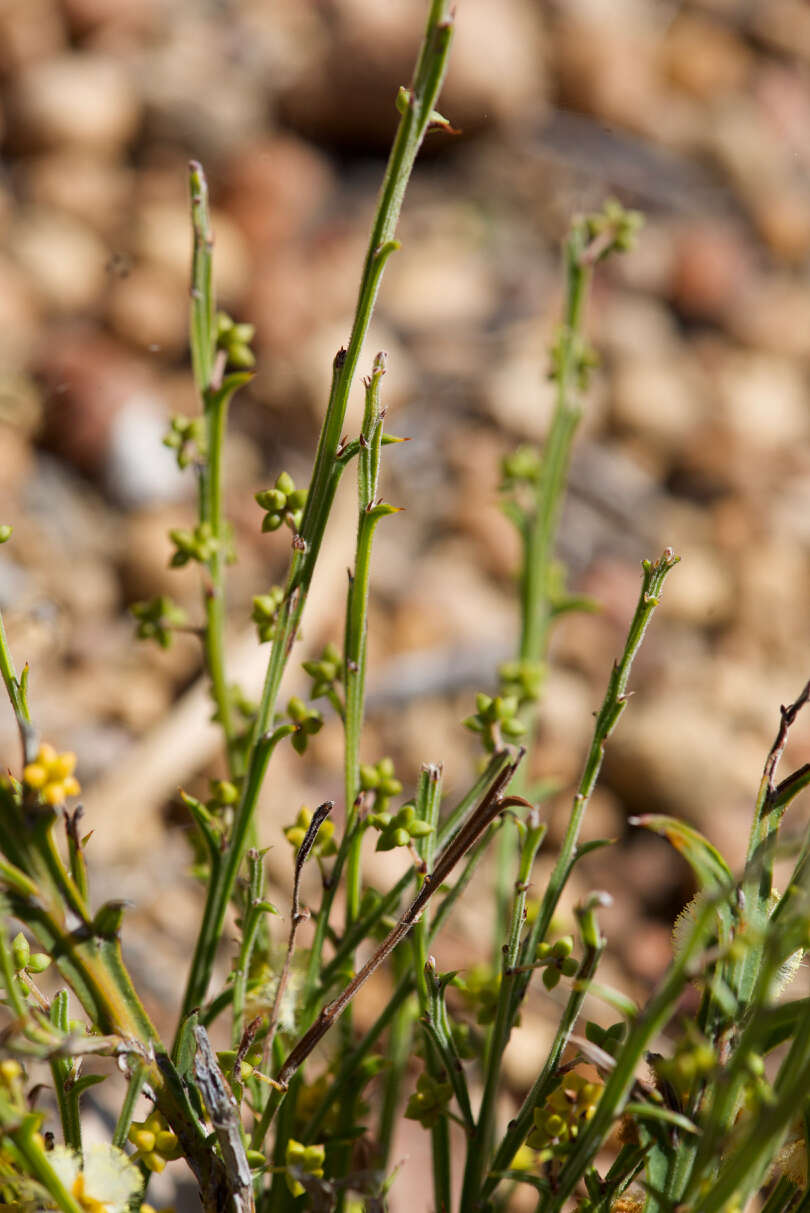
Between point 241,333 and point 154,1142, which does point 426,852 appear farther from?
point 241,333

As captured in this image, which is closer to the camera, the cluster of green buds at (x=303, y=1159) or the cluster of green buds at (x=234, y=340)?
the cluster of green buds at (x=303, y=1159)

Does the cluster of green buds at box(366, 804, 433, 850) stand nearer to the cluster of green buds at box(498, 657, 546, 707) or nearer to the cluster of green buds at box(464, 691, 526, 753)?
the cluster of green buds at box(464, 691, 526, 753)

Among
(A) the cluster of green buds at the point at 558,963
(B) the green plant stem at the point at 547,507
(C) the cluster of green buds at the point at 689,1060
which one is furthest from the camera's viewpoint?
(B) the green plant stem at the point at 547,507

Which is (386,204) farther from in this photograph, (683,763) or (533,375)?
(533,375)

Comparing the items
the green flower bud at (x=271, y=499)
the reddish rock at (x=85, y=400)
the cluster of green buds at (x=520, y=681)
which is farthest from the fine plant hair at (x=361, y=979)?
the reddish rock at (x=85, y=400)

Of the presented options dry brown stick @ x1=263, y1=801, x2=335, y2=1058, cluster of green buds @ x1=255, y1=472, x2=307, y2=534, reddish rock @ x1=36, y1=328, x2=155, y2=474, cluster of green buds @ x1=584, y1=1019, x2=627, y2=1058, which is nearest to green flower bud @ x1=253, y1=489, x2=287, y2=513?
cluster of green buds @ x1=255, y1=472, x2=307, y2=534

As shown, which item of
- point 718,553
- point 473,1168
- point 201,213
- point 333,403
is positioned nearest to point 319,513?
point 333,403

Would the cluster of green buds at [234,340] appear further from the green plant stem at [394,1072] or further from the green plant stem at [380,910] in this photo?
the green plant stem at [394,1072]
